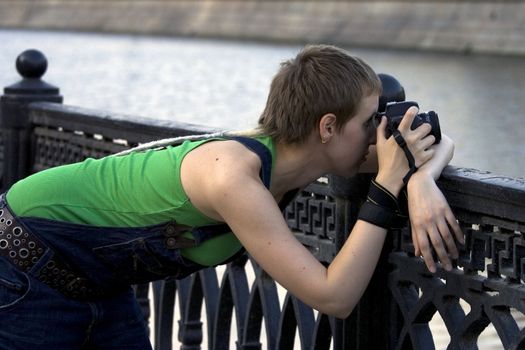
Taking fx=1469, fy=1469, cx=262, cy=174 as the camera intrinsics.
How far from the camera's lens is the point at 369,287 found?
10.5ft

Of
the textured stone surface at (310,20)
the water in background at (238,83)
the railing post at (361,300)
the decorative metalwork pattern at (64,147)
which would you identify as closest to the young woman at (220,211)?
the railing post at (361,300)

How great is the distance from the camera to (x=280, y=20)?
57031 millimetres

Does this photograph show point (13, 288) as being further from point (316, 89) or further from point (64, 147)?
point (64, 147)

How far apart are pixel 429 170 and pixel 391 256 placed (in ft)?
1.16

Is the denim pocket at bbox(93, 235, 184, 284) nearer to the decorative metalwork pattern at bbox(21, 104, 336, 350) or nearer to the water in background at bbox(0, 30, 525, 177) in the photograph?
the decorative metalwork pattern at bbox(21, 104, 336, 350)

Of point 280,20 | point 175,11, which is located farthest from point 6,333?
point 175,11

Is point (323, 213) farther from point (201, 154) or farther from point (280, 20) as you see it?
point (280, 20)

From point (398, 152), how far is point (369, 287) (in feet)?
1.64

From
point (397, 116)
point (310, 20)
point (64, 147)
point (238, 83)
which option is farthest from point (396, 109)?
point (310, 20)

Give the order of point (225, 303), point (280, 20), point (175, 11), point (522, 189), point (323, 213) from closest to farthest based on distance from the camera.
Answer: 1. point (522, 189)
2. point (323, 213)
3. point (225, 303)
4. point (280, 20)
5. point (175, 11)

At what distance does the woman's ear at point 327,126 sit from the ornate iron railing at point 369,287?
0.27m

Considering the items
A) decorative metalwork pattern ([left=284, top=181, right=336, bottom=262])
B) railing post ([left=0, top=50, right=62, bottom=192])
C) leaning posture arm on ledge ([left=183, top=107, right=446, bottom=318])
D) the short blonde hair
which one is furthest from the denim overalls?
railing post ([left=0, top=50, right=62, bottom=192])

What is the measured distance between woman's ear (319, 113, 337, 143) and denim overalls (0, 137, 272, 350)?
0.92ft

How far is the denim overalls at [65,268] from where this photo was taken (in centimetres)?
287
